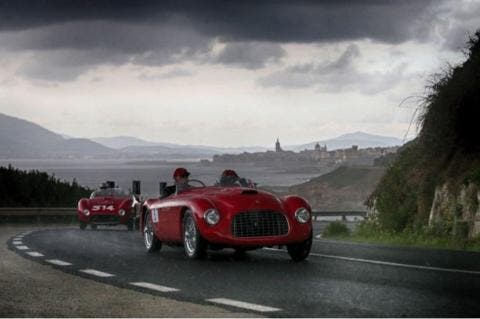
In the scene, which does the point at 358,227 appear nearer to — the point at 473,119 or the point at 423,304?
the point at 473,119

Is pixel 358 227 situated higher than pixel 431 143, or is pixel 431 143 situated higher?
pixel 431 143

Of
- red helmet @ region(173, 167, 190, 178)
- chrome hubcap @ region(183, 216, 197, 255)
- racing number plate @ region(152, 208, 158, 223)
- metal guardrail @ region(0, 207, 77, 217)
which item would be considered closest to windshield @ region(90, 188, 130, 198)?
metal guardrail @ region(0, 207, 77, 217)

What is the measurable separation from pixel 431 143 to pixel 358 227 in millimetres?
5294

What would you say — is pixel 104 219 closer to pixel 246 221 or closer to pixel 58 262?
pixel 58 262

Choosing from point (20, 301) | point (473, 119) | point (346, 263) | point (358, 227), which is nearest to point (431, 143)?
point (473, 119)

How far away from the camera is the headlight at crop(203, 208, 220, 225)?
1362 centimetres

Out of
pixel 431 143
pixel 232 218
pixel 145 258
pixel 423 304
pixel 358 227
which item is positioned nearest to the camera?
pixel 423 304

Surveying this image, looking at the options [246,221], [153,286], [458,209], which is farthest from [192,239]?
[458,209]

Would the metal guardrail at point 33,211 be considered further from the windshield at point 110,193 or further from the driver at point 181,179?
the driver at point 181,179

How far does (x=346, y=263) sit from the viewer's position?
44.6 feet

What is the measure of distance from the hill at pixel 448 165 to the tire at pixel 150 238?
5933 millimetres

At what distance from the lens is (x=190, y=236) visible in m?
14.5

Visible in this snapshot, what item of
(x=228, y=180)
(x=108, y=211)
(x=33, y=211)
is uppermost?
(x=228, y=180)

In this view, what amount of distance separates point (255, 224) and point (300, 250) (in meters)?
1.02
